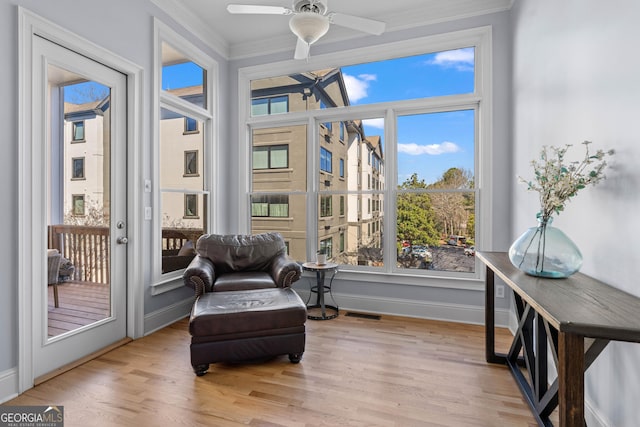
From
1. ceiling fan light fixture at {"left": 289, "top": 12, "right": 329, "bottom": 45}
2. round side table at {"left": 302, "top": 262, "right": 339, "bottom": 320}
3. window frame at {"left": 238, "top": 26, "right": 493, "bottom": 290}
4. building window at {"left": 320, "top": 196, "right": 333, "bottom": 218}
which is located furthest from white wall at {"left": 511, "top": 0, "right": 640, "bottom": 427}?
building window at {"left": 320, "top": 196, "right": 333, "bottom": 218}

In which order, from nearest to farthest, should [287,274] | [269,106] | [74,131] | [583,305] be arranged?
1. [583,305]
2. [74,131]
3. [287,274]
4. [269,106]

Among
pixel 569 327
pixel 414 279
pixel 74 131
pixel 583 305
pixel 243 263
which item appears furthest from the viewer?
pixel 414 279

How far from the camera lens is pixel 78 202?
2.49 metres

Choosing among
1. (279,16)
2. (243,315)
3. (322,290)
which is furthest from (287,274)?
(279,16)

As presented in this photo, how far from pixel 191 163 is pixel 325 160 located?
152cm

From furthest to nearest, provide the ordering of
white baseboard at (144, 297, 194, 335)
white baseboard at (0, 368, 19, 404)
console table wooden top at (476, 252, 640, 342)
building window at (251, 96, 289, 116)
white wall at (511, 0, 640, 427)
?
building window at (251, 96, 289, 116), white baseboard at (144, 297, 194, 335), white baseboard at (0, 368, 19, 404), white wall at (511, 0, 640, 427), console table wooden top at (476, 252, 640, 342)

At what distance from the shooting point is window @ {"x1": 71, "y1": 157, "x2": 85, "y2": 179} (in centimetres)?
245

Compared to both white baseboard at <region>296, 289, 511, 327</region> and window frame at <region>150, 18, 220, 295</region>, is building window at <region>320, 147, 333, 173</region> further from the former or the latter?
white baseboard at <region>296, 289, 511, 327</region>

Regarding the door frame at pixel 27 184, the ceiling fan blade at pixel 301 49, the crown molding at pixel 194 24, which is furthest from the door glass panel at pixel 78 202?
the ceiling fan blade at pixel 301 49

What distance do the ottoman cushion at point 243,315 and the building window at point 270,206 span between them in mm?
1669

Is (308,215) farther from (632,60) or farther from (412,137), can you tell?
(632,60)

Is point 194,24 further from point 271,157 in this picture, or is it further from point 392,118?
point 392,118

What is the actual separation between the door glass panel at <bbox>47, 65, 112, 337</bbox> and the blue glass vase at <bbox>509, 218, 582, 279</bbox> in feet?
9.85

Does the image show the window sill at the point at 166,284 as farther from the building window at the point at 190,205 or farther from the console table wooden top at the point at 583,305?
the console table wooden top at the point at 583,305
